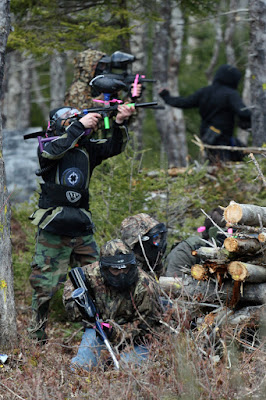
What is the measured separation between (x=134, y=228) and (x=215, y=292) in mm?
1169

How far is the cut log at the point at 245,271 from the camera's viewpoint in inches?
197

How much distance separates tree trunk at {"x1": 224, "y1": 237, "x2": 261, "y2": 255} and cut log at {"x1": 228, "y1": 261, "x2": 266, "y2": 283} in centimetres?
11

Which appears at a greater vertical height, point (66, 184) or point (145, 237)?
point (66, 184)

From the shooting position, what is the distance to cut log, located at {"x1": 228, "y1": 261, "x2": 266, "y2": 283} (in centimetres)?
500

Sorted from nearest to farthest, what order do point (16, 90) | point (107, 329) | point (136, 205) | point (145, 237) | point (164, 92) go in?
point (107, 329), point (145, 237), point (136, 205), point (164, 92), point (16, 90)

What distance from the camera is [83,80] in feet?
31.1

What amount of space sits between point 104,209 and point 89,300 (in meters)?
2.41

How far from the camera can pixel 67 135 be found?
6023 mm

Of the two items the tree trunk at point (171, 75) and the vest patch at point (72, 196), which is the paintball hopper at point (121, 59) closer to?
the vest patch at point (72, 196)

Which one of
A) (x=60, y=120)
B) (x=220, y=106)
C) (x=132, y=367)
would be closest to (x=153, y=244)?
(x=60, y=120)

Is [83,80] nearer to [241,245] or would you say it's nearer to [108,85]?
[108,85]

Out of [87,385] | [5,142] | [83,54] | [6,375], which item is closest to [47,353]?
[6,375]

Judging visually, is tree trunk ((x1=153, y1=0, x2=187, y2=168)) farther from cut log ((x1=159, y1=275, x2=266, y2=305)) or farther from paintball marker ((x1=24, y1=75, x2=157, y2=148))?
cut log ((x1=159, y1=275, x2=266, y2=305))

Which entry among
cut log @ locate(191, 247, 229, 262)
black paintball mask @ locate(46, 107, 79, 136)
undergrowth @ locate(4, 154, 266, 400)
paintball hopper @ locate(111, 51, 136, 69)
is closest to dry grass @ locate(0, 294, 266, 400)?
undergrowth @ locate(4, 154, 266, 400)
